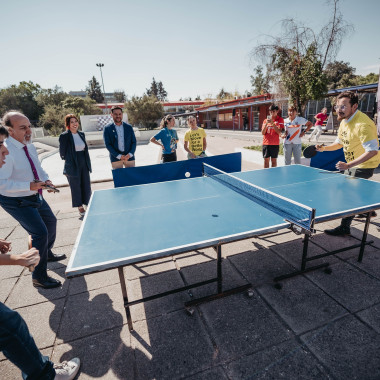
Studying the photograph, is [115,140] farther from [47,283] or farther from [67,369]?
[67,369]

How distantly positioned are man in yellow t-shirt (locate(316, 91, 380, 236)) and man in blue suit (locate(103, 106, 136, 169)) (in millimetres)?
4304

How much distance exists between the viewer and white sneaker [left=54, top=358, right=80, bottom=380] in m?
1.97

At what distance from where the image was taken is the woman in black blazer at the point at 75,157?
5027 mm

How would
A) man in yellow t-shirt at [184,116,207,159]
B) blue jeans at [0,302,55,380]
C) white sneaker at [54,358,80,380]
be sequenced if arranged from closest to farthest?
blue jeans at [0,302,55,380] < white sneaker at [54,358,80,380] < man in yellow t-shirt at [184,116,207,159]

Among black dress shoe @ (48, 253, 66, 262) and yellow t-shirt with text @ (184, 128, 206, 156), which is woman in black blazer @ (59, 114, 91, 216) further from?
yellow t-shirt with text @ (184, 128, 206, 156)

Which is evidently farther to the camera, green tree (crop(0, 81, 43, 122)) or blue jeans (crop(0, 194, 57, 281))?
green tree (crop(0, 81, 43, 122))

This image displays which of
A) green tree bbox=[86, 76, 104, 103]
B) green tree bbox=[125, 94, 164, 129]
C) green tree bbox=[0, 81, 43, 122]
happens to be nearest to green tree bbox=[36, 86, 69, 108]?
green tree bbox=[0, 81, 43, 122]

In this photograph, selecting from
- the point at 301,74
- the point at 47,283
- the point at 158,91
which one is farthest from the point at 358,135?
the point at 158,91

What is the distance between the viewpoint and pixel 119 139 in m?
5.64

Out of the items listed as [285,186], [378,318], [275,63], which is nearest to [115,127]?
[285,186]

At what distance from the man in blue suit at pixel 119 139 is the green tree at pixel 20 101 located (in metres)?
53.1

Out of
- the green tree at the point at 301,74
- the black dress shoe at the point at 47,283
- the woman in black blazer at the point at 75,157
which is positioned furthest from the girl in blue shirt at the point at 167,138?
the green tree at the point at 301,74

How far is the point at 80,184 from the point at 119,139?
140cm

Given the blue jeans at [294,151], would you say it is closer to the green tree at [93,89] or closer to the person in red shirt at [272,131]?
the person in red shirt at [272,131]
